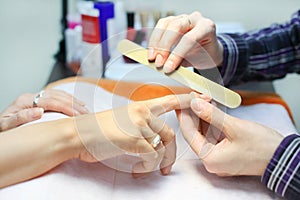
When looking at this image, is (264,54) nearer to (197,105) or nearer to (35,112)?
(197,105)

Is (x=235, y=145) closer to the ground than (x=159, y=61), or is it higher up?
closer to the ground

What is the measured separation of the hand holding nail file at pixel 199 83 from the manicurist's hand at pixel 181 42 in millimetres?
14

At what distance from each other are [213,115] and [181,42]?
7.1 inches

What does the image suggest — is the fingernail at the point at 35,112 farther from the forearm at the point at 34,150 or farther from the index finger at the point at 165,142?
the index finger at the point at 165,142

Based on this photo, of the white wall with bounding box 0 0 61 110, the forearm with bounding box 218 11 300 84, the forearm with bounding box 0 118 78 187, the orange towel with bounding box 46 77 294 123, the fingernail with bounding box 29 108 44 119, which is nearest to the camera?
the forearm with bounding box 0 118 78 187

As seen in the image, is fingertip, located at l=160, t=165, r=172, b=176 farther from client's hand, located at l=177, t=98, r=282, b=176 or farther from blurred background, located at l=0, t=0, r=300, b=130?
blurred background, located at l=0, t=0, r=300, b=130

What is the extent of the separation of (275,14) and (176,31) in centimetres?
82

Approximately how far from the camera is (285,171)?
677 millimetres

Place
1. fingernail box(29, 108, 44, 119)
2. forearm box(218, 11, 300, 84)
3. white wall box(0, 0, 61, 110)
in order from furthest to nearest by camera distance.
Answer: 1. white wall box(0, 0, 61, 110)
2. forearm box(218, 11, 300, 84)
3. fingernail box(29, 108, 44, 119)

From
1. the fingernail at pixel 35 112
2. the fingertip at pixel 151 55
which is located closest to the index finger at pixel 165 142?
the fingertip at pixel 151 55

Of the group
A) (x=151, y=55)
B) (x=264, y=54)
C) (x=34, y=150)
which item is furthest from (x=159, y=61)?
(x=264, y=54)

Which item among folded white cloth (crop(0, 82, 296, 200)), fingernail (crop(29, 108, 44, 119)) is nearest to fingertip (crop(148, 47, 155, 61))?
folded white cloth (crop(0, 82, 296, 200))

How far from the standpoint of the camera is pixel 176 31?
802 mm

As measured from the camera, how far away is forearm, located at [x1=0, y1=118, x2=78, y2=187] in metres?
0.65
